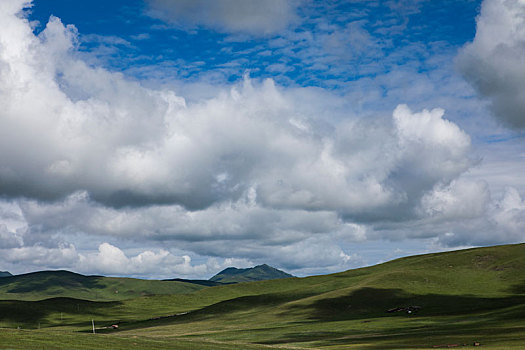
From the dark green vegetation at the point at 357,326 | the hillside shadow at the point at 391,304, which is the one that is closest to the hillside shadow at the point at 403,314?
the hillside shadow at the point at 391,304

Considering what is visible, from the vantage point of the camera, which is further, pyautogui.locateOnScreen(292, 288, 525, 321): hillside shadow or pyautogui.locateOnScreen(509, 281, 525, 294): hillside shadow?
pyautogui.locateOnScreen(509, 281, 525, 294): hillside shadow

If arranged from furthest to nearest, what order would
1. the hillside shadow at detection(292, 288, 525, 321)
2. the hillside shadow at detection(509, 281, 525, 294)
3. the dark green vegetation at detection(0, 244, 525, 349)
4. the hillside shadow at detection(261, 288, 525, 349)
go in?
the hillside shadow at detection(509, 281, 525, 294) < the hillside shadow at detection(292, 288, 525, 321) < the hillside shadow at detection(261, 288, 525, 349) < the dark green vegetation at detection(0, 244, 525, 349)

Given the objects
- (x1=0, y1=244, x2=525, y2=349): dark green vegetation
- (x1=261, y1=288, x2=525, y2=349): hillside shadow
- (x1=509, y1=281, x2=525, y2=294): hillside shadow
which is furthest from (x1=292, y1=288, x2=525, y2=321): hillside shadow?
(x1=509, y1=281, x2=525, y2=294): hillside shadow

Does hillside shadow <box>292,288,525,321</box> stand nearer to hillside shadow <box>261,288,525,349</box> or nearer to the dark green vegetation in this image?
hillside shadow <box>261,288,525,349</box>

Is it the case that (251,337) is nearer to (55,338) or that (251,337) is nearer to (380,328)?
(380,328)

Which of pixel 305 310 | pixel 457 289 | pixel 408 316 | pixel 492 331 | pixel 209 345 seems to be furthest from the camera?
pixel 457 289

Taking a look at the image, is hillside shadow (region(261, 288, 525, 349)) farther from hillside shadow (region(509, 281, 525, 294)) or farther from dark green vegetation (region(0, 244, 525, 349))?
hillside shadow (region(509, 281, 525, 294))

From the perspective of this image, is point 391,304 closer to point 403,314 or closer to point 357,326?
point 403,314

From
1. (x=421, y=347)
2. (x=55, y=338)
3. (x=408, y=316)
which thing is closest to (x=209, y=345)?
(x=55, y=338)

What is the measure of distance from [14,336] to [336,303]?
133898 millimetres

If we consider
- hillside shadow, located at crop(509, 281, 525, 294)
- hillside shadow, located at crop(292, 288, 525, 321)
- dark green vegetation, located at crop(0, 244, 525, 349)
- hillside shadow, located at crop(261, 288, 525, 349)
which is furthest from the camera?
hillside shadow, located at crop(509, 281, 525, 294)

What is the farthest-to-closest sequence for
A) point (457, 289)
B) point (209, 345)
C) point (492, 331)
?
1. point (457, 289)
2. point (492, 331)
3. point (209, 345)

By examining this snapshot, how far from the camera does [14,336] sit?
65000 millimetres

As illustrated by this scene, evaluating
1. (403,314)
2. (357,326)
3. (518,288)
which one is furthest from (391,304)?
(518,288)
